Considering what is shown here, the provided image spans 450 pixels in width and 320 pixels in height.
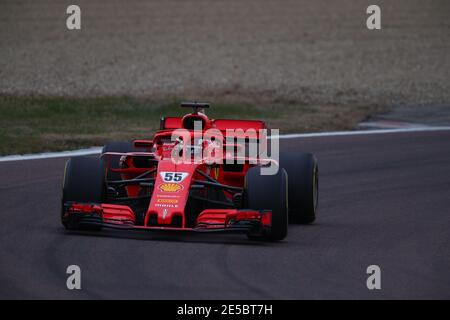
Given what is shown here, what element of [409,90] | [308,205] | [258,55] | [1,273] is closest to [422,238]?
[308,205]

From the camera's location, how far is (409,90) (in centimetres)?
2975

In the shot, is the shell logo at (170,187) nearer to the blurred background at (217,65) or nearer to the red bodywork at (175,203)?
the red bodywork at (175,203)

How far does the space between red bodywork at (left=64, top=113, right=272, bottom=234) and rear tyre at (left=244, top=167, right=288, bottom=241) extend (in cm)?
7

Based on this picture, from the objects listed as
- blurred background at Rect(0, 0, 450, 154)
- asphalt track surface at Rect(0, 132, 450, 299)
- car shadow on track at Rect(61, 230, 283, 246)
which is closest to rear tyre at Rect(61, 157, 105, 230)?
car shadow on track at Rect(61, 230, 283, 246)

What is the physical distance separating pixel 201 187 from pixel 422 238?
2.23 m

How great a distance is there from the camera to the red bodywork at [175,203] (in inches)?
414

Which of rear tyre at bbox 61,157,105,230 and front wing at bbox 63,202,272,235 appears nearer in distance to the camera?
front wing at bbox 63,202,272,235

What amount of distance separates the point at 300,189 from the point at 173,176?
172 cm

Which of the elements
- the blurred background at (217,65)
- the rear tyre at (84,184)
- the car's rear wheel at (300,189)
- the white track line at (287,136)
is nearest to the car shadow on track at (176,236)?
the rear tyre at (84,184)

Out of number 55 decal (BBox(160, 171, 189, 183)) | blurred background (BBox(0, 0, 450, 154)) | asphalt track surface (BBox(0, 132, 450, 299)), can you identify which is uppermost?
blurred background (BBox(0, 0, 450, 154))

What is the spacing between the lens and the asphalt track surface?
8.52 meters

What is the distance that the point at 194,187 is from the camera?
1091 centimetres

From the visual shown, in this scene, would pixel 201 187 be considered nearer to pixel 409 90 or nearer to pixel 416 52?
pixel 409 90

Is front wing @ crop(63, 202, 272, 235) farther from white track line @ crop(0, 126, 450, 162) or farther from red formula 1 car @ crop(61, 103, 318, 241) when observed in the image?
white track line @ crop(0, 126, 450, 162)
